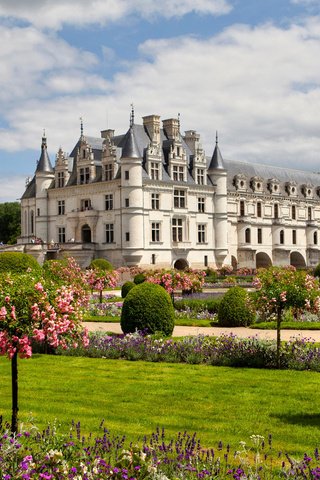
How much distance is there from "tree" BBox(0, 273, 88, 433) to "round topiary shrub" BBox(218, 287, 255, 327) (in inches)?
504

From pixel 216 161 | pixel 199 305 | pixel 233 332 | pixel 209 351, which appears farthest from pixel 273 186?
pixel 209 351

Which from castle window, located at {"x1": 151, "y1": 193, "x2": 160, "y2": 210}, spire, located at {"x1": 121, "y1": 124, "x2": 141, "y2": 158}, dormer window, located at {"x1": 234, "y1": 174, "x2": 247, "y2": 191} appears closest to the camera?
spire, located at {"x1": 121, "y1": 124, "x2": 141, "y2": 158}

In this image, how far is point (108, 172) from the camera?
50.1 meters

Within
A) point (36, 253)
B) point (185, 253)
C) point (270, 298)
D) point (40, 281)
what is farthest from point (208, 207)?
point (40, 281)

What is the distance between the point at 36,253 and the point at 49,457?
45.0 metres

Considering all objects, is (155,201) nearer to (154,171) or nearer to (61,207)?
(154,171)

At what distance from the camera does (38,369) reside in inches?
531

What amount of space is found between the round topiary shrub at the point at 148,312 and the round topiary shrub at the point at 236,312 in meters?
3.50

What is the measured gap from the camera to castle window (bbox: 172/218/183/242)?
5162 centimetres

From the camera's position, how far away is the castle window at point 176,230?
51.6 metres

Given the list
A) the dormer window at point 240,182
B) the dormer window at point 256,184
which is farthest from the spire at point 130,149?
the dormer window at point 256,184

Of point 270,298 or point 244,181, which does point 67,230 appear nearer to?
point 244,181

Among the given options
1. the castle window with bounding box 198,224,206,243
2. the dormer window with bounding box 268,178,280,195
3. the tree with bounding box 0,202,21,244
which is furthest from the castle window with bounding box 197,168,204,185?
the tree with bounding box 0,202,21,244

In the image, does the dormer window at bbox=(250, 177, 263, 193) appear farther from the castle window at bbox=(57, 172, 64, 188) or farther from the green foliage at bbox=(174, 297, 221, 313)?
the green foliage at bbox=(174, 297, 221, 313)
